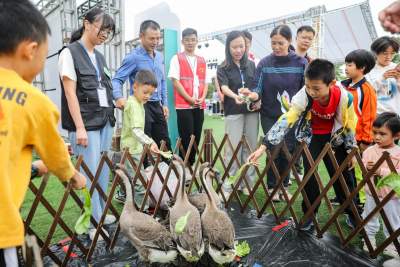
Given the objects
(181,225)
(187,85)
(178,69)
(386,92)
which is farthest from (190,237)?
(386,92)

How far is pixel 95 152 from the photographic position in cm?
292

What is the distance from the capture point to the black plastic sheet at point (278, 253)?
2.64 metres

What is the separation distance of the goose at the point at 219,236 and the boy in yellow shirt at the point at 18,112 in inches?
59.6

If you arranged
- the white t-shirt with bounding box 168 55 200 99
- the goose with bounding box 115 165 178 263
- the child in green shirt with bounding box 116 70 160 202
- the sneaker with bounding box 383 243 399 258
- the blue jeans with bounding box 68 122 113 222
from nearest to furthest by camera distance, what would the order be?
1. the goose with bounding box 115 165 178 263
2. the sneaker with bounding box 383 243 399 258
3. the blue jeans with bounding box 68 122 113 222
4. the child in green shirt with bounding box 116 70 160 202
5. the white t-shirt with bounding box 168 55 200 99

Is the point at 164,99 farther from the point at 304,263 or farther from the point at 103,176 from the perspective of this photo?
the point at 304,263

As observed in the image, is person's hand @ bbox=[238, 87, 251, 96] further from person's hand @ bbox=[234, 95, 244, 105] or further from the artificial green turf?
the artificial green turf

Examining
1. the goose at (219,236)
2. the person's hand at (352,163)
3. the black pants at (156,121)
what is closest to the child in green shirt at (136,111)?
the black pants at (156,121)

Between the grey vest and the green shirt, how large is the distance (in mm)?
532

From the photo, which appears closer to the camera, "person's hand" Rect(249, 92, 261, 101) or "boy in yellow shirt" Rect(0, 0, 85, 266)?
"boy in yellow shirt" Rect(0, 0, 85, 266)

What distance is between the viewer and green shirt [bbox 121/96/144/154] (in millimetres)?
3479

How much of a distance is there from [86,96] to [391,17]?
252 centimetres


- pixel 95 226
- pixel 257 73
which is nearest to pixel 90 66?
pixel 95 226

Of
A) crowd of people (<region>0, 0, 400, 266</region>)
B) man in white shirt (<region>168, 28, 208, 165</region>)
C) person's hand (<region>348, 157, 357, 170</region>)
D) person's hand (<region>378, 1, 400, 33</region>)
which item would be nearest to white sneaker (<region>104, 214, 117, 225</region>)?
crowd of people (<region>0, 0, 400, 266</region>)

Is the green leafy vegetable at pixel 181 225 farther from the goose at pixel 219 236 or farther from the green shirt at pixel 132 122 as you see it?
the green shirt at pixel 132 122
